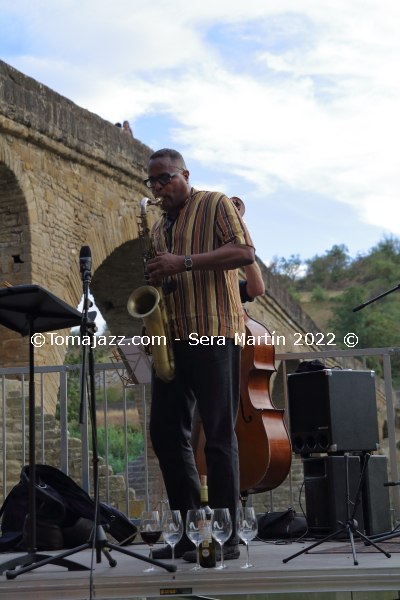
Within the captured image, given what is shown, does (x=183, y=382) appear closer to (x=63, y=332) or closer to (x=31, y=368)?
(x=31, y=368)

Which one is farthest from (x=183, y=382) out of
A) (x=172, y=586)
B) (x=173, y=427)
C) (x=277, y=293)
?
(x=277, y=293)

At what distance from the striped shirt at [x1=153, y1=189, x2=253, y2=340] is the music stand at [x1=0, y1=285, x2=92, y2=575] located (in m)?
0.47

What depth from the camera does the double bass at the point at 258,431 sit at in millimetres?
4996

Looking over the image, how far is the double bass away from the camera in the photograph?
197 inches

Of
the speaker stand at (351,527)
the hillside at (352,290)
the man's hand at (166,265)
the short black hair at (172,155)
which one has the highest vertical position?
the hillside at (352,290)

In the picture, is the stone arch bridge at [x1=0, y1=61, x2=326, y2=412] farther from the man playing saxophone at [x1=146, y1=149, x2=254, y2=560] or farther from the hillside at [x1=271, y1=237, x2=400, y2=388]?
the hillside at [x1=271, y1=237, x2=400, y2=388]

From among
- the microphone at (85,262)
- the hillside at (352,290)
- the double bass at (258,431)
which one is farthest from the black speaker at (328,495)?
the hillside at (352,290)

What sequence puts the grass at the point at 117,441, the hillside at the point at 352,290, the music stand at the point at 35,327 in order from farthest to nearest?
the hillside at the point at 352,290, the grass at the point at 117,441, the music stand at the point at 35,327

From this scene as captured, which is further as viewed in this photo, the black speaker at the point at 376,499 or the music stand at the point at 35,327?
the black speaker at the point at 376,499

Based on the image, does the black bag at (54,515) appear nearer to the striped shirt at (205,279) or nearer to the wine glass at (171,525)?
the wine glass at (171,525)

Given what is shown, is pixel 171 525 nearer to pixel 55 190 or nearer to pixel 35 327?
pixel 35 327

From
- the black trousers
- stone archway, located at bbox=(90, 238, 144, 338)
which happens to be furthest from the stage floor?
stone archway, located at bbox=(90, 238, 144, 338)

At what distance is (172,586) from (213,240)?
1.69 metres

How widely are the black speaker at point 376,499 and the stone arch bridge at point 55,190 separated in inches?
238
